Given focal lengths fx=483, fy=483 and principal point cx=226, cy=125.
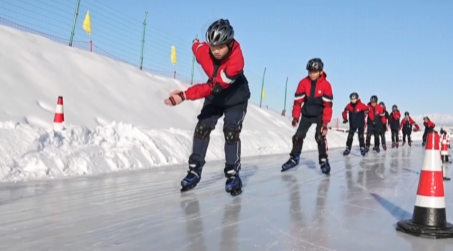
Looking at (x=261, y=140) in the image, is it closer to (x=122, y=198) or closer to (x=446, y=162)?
(x=446, y=162)

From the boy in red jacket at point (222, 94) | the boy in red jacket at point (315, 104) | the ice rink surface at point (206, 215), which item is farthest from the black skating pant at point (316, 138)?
the boy in red jacket at point (222, 94)

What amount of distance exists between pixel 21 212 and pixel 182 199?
5.02 feet

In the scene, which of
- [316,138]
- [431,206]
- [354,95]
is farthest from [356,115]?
[431,206]

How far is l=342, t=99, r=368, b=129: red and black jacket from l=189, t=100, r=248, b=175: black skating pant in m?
10.7

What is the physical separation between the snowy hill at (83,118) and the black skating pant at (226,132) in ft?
2.34

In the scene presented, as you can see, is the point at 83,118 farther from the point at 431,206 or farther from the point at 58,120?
the point at 431,206

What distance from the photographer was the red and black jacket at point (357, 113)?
15.6 m

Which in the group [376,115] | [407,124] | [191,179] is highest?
[376,115]

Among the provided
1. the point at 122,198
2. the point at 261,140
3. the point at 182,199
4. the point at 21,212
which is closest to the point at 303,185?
the point at 182,199

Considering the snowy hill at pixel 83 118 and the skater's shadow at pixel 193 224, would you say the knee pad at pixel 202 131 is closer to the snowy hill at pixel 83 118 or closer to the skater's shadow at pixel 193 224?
the snowy hill at pixel 83 118

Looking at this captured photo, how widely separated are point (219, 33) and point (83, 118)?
698cm

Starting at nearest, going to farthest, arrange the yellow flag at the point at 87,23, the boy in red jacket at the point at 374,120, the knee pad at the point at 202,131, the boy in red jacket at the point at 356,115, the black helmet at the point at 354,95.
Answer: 1. the knee pad at the point at 202,131
2. the black helmet at the point at 354,95
3. the boy in red jacket at the point at 356,115
4. the yellow flag at the point at 87,23
5. the boy in red jacket at the point at 374,120

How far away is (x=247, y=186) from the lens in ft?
20.1

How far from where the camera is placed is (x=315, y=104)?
8.28 meters
